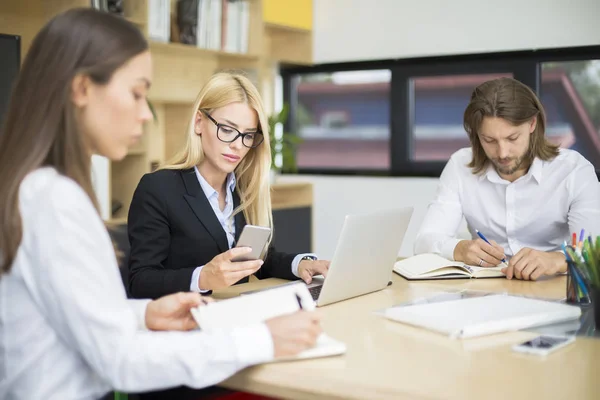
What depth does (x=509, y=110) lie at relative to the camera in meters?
2.55

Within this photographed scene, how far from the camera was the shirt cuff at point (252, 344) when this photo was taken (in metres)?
1.23

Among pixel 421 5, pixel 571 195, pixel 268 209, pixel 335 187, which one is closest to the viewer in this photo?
pixel 268 209

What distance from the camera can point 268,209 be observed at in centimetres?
230

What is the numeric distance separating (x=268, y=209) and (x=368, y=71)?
292 centimetres

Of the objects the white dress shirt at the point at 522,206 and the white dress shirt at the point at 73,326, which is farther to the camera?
the white dress shirt at the point at 522,206

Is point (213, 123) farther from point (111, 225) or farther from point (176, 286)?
point (111, 225)

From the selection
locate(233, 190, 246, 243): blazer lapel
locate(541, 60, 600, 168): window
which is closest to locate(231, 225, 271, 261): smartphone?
locate(233, 190, 246, 243): blazer lapel

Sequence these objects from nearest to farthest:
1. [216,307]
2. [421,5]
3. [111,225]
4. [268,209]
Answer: [216,307], [268,209], [111,225], [421,5]

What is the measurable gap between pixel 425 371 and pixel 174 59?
140 inches

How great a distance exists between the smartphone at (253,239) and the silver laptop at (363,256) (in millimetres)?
186

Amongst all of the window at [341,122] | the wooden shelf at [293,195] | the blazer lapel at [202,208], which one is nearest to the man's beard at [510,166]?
the blazer lapel at [202,208]

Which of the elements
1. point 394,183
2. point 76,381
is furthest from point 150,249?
point 394,183

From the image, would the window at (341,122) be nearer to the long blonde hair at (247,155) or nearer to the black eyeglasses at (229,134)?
the long blonde hair at (247,155)

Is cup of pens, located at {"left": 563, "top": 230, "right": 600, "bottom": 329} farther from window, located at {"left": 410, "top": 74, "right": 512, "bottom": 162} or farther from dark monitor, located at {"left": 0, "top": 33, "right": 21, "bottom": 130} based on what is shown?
window, located at {"left": 410, "top": 74, "right": 512, "bottom": 162}
